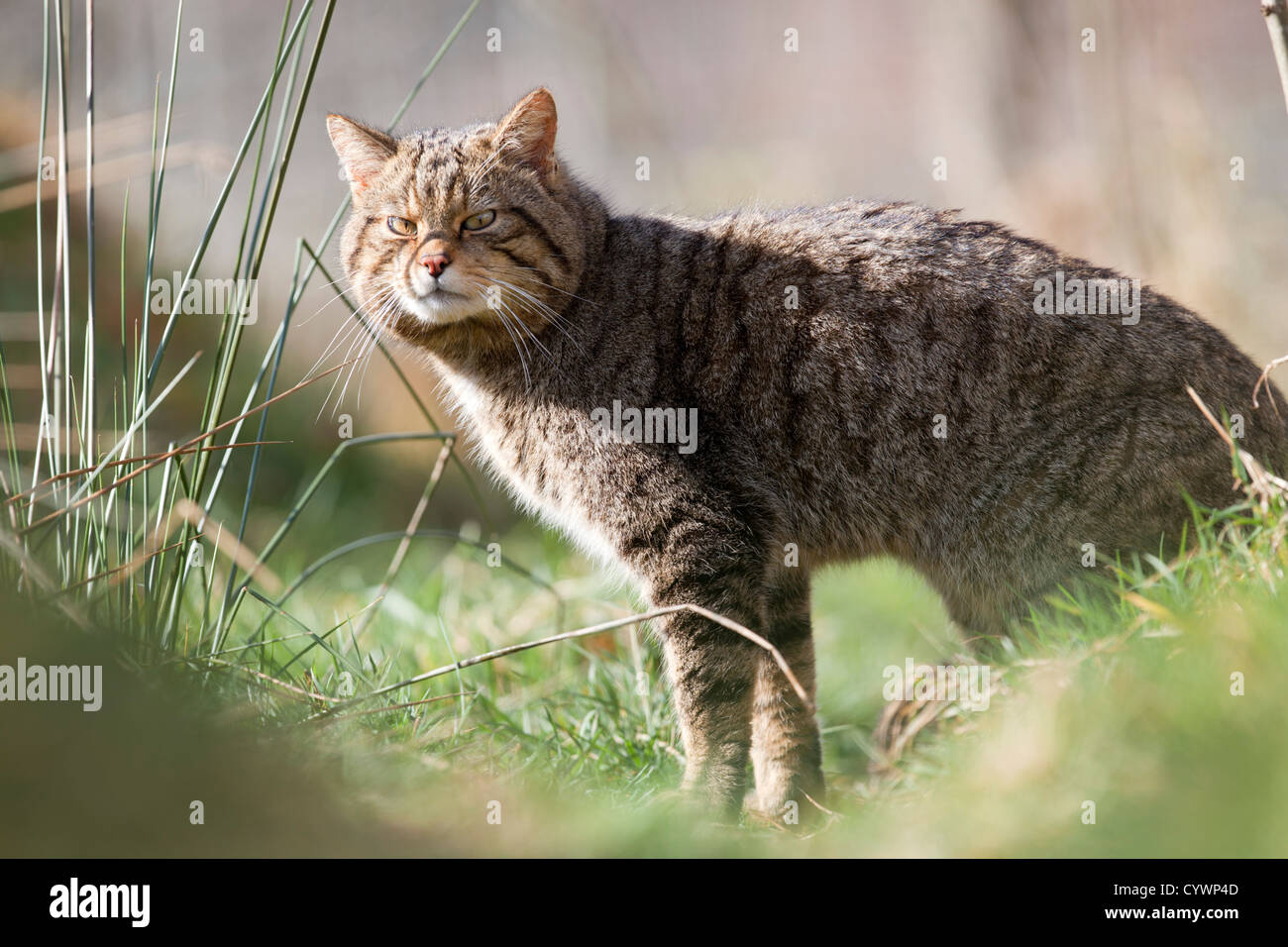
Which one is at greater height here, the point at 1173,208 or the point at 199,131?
the point at 199,131

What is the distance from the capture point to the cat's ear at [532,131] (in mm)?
3500

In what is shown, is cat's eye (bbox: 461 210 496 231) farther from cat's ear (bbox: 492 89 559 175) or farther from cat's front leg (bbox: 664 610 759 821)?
cat's front leg (bbox: 664 610 759 821)

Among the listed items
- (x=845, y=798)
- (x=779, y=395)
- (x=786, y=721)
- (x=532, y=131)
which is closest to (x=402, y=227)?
(x=532, y=131)

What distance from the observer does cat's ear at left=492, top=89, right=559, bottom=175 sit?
3.50 metres

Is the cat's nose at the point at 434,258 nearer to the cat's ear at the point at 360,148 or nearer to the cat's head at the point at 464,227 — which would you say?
the cat's head at the point at 464,227

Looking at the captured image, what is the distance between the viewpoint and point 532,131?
3559 millimetres

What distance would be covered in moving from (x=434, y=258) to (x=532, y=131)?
25.6 inches

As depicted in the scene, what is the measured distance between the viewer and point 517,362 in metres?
3.57

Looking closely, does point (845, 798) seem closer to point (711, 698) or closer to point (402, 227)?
point (711, 698)

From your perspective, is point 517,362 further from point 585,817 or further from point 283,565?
point 283,565


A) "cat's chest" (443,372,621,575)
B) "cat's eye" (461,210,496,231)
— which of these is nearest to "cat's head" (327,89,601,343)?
"cat's eye" (461,210,496,231)

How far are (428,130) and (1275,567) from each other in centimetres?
314
